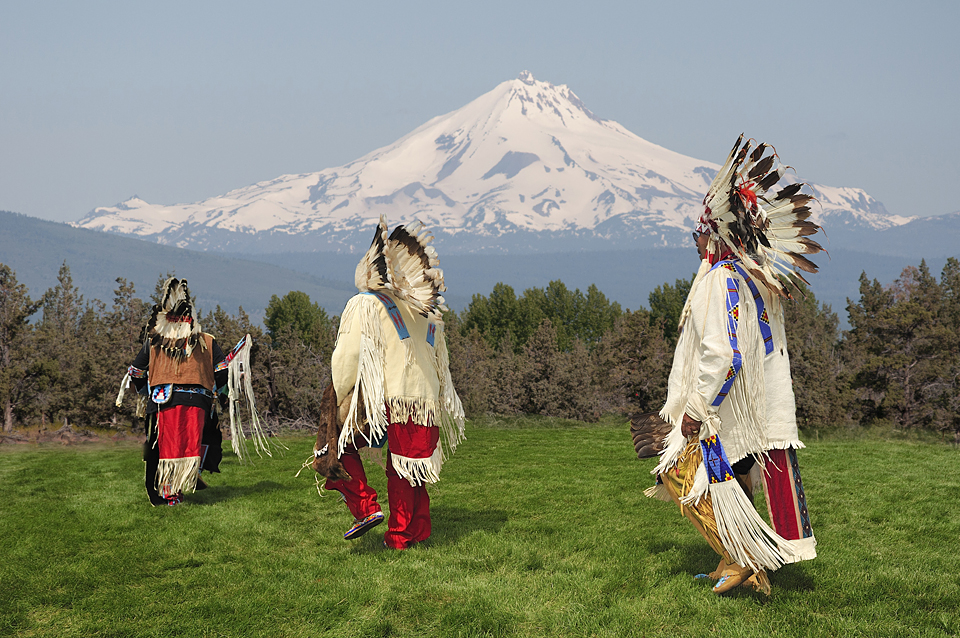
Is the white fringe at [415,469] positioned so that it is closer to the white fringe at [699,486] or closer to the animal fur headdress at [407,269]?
the animal fur headdress at [407,269]


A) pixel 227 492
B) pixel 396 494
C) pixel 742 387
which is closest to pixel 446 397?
pixel 396 494

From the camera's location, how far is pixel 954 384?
2883cm

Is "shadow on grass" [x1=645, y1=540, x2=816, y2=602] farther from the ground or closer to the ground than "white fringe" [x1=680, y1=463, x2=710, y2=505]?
closer to the ground

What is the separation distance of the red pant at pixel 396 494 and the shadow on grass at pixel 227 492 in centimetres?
269

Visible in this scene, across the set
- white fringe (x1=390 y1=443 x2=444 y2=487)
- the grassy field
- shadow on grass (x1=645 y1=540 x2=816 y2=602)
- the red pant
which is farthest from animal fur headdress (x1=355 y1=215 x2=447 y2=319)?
shadow on grass (x1=645 y1=540 x2=816 y2=602)

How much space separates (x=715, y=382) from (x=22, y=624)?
4566mm

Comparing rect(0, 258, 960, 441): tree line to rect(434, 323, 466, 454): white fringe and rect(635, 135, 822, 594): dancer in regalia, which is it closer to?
rect(434, 323, 466, 454): white fringe

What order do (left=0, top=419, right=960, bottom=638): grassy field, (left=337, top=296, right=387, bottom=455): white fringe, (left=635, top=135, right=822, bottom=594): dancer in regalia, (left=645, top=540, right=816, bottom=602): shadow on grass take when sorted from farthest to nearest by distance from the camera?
(left=337, top=296, right=387, bottom=455): white fringe → (left=645, top=540, right=816, bottom=602): shadow on grass → (left=635, top=135, right=822, bottom=594): dancer in regalia → (left=0, top=419, right=960, bottom=638): grassy field

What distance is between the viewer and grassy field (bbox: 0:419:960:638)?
4738 mm

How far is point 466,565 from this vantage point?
5.86 meters

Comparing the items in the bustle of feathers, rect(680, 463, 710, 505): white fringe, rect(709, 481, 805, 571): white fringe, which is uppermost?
the bustle of feathers

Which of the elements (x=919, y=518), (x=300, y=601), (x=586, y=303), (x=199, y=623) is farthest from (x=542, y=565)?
Result: (x=586, y=303)

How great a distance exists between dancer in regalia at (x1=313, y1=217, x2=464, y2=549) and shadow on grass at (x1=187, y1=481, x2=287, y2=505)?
108 inches

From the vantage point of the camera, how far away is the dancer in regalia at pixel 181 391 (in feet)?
27.5
